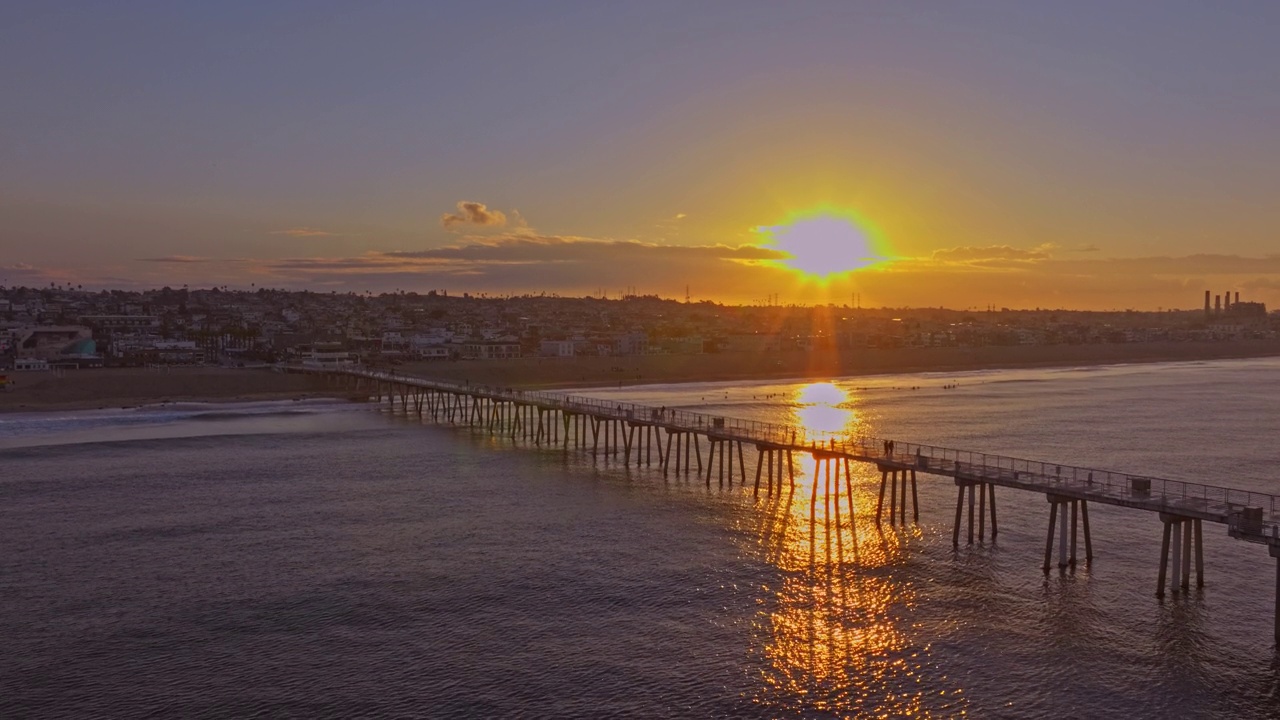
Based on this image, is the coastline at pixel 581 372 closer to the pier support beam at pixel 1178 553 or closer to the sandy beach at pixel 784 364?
the sandy beach at pixel 784 364

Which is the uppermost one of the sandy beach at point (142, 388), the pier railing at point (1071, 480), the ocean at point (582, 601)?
the pier railing at point (1071, 480)

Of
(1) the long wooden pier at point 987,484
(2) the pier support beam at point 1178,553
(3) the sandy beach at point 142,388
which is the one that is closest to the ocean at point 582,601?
(2) the pier support beam at point 1178,553

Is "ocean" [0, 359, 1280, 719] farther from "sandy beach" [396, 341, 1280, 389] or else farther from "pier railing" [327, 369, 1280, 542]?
"sandy beach" [396, 341, 1280, 389]

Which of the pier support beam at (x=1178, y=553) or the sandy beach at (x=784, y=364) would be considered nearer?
the pier support beam at (x=1178, y=553)

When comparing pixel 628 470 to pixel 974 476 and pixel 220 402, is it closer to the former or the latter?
pixel 974 476

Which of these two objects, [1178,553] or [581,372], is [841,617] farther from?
[581,372]

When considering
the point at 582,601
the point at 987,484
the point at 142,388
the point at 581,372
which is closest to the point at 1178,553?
the point at 987,484

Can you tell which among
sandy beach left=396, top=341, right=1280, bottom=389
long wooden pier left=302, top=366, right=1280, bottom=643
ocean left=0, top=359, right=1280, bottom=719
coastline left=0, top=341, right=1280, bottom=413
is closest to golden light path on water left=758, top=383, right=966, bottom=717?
ocean left=0, top=359, right=1280, bottom=719
